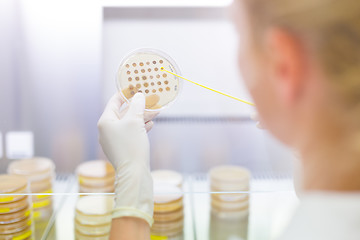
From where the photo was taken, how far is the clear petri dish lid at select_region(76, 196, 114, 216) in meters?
1.54

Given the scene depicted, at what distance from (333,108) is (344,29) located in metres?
0.12

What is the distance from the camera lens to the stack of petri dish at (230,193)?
165 cm

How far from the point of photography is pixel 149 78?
1.20 metres

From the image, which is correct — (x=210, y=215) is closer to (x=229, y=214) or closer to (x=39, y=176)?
(x=229, y=214)

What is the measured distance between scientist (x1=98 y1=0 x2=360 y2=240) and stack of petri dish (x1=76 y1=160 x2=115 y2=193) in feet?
3.59

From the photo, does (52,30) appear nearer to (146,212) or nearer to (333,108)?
(146,212)

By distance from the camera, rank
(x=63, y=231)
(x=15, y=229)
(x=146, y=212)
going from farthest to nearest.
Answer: (x=63, y=231), (x=15, y=229), (x=146, y=212)

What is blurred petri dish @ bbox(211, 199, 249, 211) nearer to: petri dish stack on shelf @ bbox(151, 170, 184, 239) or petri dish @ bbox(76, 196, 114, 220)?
petri dish stack on shelf @ bbox(151, 170, 184, 239)

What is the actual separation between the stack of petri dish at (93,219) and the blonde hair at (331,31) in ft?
3.52

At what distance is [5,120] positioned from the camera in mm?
1616

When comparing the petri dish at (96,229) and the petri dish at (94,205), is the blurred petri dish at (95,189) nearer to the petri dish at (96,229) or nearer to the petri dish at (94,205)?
the petri dish at (94,205)

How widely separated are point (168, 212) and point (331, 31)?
3.53 ft

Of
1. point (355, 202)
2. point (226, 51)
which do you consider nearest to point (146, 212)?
point (355, 202)

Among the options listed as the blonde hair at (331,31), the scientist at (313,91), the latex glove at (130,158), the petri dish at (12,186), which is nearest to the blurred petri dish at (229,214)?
the latex glove at (130,158)
